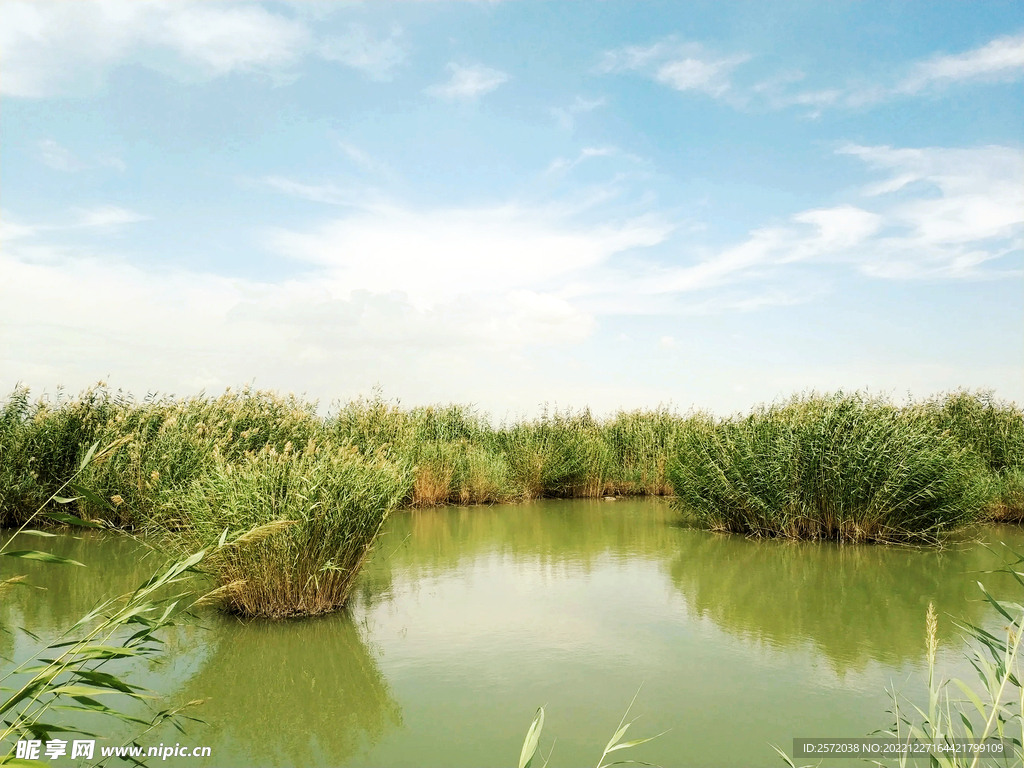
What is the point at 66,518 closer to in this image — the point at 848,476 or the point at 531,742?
the point at 531,742

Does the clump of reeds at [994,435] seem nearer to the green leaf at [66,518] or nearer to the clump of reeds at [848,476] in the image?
the clump of reeds at [848,476]

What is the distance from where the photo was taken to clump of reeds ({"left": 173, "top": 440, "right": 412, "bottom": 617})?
5.50m

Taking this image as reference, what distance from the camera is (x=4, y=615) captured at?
6.00 m

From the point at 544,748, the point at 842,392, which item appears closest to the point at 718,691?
the point at 544,748

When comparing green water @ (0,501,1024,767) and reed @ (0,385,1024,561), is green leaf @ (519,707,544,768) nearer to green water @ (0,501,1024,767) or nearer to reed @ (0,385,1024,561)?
green water @ (0,501,1024,767)

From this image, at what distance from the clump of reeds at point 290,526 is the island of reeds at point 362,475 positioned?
15mm

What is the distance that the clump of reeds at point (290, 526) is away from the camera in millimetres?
5500

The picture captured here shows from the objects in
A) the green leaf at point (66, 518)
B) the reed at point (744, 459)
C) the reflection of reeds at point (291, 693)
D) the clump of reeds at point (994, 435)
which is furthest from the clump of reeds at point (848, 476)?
the green leaf at point (66, 518)

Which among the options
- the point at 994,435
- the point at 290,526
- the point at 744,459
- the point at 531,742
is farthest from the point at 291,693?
the point at 994,435

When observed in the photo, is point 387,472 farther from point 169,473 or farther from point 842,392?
point 842,392

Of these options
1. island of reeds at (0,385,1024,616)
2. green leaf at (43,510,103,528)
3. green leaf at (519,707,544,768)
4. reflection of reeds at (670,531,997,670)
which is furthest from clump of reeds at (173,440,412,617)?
green leaf at (519,707,544,768)

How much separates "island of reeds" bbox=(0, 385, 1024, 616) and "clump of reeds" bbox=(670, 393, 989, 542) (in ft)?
0.07

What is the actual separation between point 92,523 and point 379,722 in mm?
2567

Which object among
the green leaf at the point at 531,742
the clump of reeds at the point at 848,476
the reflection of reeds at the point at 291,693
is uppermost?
the clump of reeds at the point at 848,476
